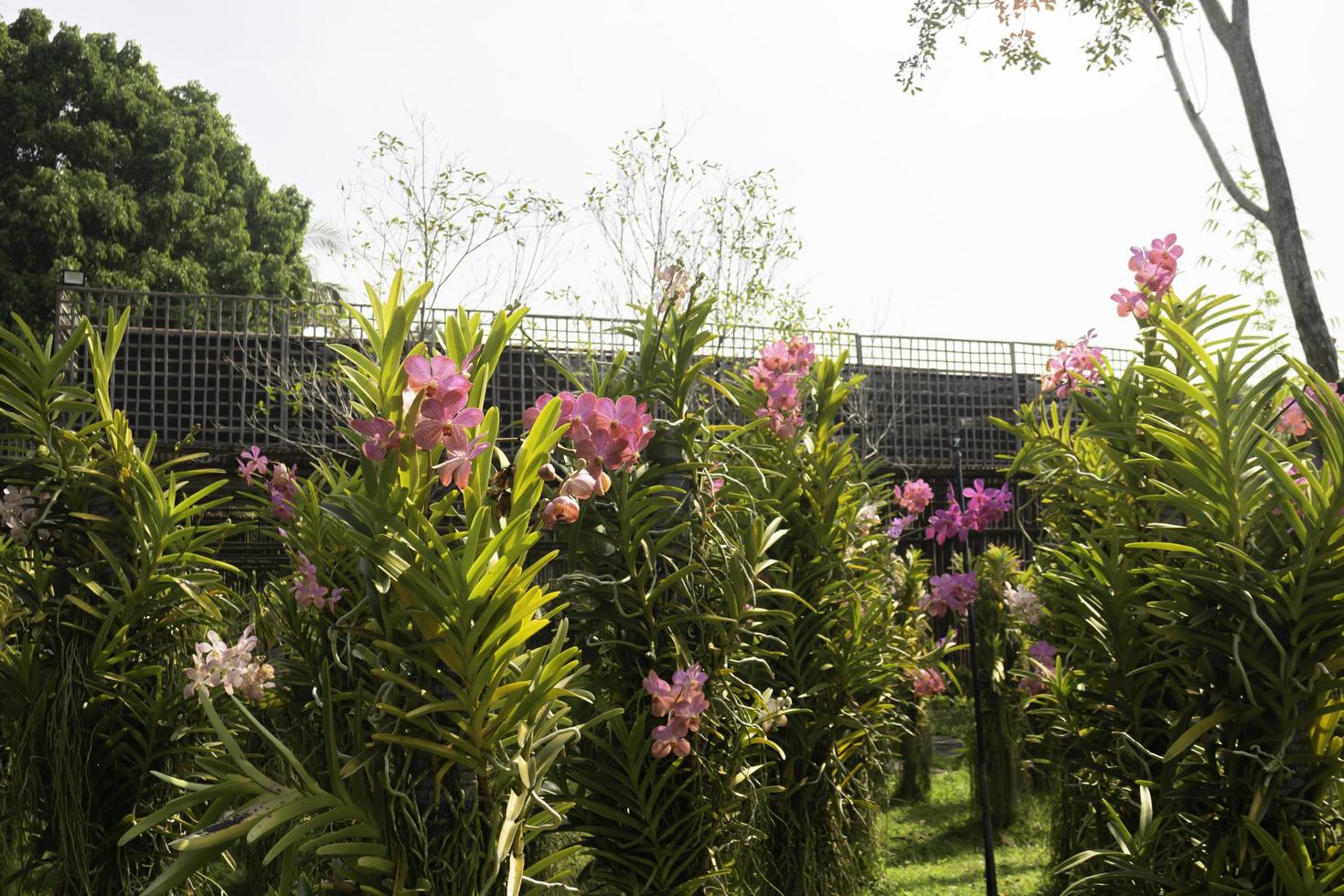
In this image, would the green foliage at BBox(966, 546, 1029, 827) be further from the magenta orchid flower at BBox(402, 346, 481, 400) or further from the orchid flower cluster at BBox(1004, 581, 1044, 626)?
the magenta orchid flower at BBox(402, 346, 481, 400)

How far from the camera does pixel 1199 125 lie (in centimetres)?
652

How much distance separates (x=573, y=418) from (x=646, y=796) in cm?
86

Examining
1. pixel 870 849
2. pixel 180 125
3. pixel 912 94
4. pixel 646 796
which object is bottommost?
pixel 870 849

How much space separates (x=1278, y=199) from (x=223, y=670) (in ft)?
20.0

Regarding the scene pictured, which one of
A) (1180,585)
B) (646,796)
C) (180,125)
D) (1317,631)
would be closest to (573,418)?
(646,796)

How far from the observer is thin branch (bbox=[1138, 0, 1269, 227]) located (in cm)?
621

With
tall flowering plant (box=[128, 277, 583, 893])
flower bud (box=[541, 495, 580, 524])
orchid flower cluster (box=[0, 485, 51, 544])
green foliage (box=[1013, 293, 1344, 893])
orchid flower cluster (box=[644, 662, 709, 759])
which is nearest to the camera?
tall flowering plant (box=[128, 277, 583, 893])

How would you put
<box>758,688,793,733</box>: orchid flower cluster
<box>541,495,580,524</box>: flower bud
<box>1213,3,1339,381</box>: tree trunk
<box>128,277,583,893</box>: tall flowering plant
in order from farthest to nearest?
1. <box>1213,3,1339,381</box>: tree trunk
2. <box>758,688,793,733</box>: orchid flower cluster
3. <box>541,495,580,524</box>: flower bud
4. <box>128,277,583,893</box>: tall flowering plant

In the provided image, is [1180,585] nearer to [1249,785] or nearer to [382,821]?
[1249,785]

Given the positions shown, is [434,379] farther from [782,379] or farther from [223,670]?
[782,379]

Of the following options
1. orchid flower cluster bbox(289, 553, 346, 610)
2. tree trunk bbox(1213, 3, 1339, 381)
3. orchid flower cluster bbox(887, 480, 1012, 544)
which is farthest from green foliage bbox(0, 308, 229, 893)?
tree trunk bbox(1213, 3, 1339, 381)

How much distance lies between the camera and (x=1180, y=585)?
5.47ft

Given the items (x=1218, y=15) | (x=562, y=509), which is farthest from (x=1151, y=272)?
(x=1218, y=15)

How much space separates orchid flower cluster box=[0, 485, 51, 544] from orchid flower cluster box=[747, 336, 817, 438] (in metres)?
1.78
